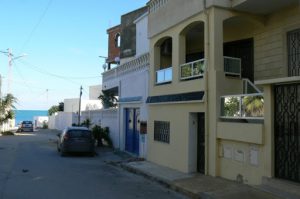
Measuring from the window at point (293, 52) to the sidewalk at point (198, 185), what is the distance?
402cm

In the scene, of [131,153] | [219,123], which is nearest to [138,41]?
[131,153]

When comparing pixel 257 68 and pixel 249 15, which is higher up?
pixel 249 15

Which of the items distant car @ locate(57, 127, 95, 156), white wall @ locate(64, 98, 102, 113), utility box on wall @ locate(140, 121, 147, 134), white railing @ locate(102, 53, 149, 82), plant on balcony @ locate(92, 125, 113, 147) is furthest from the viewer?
white wall @ locate(64, 98, 102, 113)

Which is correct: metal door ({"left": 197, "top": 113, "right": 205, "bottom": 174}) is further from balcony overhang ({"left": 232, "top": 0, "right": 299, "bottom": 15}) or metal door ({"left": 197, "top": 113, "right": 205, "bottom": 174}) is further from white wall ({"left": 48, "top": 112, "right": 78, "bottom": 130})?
white wall ({"left": 48, "top": 112, "right": 78, "bottom": 130})

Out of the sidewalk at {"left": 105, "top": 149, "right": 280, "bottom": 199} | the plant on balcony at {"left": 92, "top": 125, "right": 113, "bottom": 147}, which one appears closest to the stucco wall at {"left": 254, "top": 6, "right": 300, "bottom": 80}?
the sidewalk at {"left": 105, "top": 149, "right": 280, "bottom": 199}

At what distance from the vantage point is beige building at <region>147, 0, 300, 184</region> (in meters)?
10.2

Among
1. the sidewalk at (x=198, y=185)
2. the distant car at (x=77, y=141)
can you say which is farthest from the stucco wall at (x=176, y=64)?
the distant car at (x=77, y=141)

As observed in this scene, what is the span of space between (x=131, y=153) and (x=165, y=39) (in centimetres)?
682

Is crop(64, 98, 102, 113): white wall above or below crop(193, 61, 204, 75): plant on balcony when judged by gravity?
above

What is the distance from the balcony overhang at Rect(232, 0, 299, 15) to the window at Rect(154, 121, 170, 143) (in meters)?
5.40

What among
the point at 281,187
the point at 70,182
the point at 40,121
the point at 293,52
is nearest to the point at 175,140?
the point at 70,182

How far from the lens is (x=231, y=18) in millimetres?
13469

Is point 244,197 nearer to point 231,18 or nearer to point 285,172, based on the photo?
point 285,172

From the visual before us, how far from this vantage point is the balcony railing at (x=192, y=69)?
14102mm
